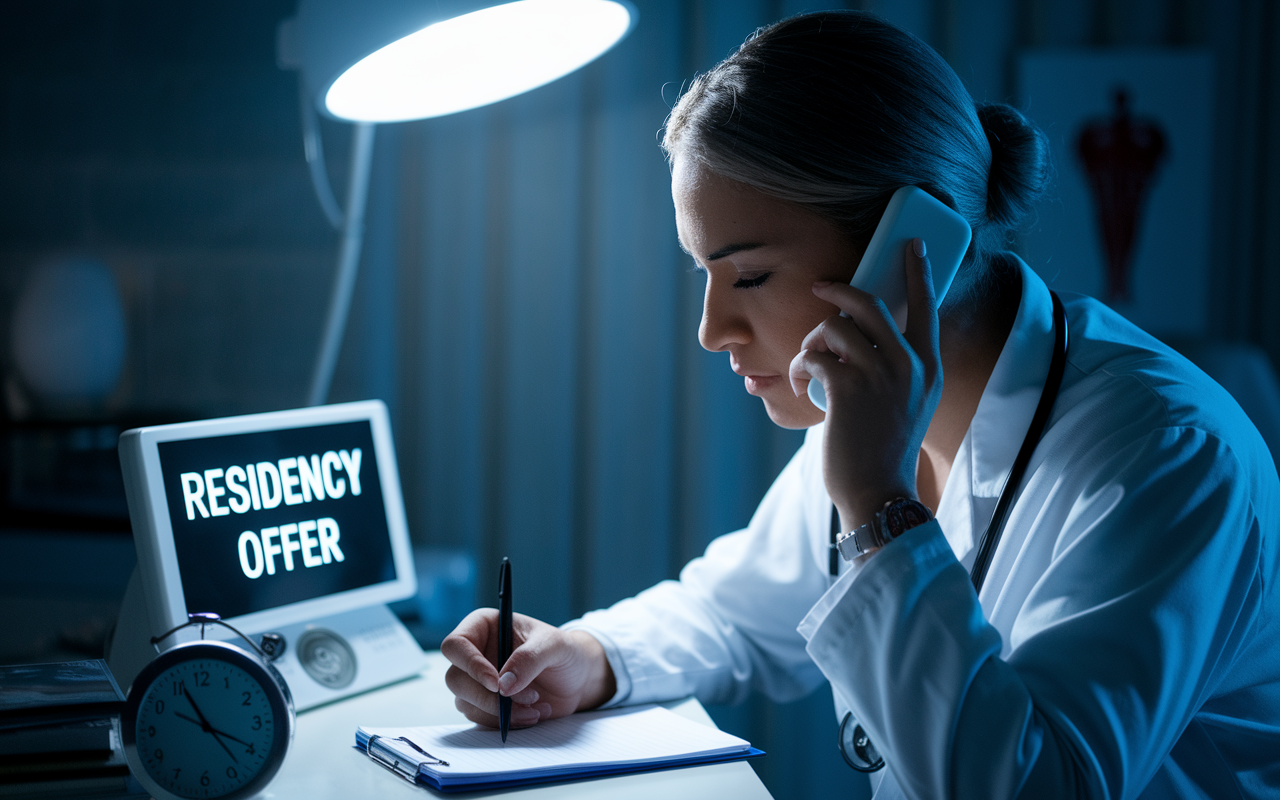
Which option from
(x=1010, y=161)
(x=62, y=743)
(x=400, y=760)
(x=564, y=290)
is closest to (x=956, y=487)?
(x=1010, y=161)

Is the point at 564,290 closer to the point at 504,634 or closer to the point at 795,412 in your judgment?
the point at 795,412

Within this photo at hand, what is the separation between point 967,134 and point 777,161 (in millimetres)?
203

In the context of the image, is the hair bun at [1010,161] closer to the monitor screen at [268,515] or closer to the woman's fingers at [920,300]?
the woman's fingers at [920,300]

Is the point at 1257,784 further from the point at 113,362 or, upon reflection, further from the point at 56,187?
the point at 56,187

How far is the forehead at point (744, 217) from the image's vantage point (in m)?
0.83

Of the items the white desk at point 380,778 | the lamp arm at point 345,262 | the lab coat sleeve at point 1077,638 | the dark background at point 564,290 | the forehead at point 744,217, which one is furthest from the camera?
the dark background at point 564,290

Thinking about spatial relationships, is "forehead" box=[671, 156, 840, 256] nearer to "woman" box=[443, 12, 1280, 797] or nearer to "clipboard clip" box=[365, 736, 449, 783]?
"woman" box=[443, 12, 1280, 797]

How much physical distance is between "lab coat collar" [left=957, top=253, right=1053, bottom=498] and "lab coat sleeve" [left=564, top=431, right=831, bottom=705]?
24 cm

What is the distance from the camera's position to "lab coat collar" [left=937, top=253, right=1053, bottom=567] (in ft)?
2.84

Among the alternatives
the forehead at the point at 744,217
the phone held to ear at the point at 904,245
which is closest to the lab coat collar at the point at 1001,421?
the phone held to ear at the point at 904,245

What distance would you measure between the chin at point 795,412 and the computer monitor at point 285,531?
0.44m

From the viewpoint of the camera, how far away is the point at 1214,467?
2.28 ft

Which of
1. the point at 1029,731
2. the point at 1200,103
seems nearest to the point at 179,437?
the point at 1029,731

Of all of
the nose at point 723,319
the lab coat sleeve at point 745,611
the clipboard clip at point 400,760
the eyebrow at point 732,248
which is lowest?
the lab coat sleeve at point 745,611
